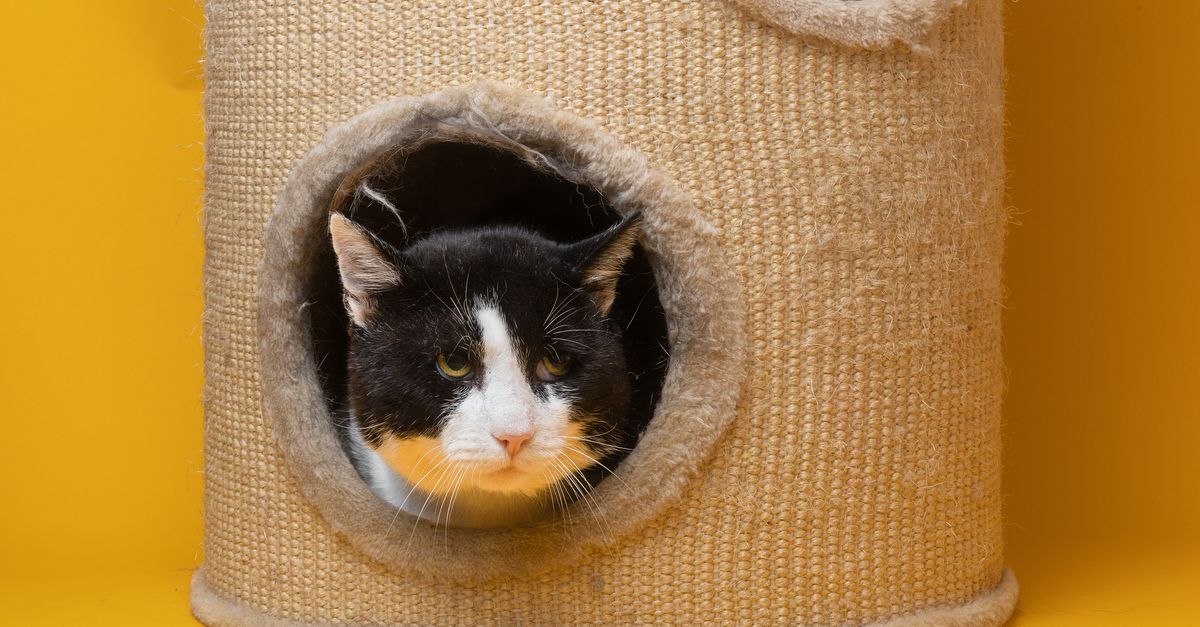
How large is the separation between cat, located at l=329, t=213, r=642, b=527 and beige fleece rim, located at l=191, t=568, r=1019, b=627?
34cm

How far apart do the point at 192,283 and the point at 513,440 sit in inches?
48.9

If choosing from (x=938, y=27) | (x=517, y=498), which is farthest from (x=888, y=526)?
(x=938, y=27)

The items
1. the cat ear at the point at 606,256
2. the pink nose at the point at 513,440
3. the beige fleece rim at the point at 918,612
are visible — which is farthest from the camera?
the beige fleece rim at the point at 918,612

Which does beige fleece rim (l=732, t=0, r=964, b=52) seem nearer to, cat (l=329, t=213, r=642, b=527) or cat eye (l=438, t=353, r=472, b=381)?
cat (l=329, t=213, r=642, b=527)

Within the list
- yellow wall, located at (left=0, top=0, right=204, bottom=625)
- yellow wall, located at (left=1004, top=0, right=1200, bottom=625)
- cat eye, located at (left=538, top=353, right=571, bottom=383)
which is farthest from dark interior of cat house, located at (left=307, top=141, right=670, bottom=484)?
yellow wall, located at (left=1004, top=0, right=1200, bottom=625)

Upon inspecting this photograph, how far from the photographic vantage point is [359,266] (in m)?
1.49

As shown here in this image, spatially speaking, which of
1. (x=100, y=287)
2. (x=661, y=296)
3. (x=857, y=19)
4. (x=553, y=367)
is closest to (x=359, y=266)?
(x=553, y=367)

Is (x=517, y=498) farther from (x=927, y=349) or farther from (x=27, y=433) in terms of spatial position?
(x=27, y=433)

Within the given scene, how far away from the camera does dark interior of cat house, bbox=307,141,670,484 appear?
175 cm

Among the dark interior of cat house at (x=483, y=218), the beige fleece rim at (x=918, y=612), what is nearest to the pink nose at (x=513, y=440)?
the dark interior of cat house at (x=483, y=218)

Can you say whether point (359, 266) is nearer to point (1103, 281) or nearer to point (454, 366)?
point (454, 366)

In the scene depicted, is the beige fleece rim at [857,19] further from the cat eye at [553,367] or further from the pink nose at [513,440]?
the pink nose at [513,440]

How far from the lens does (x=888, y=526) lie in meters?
1.62

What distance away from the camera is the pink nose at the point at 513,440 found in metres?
1.35
